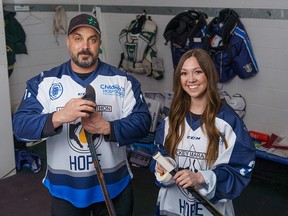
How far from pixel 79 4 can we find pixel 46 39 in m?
0.76

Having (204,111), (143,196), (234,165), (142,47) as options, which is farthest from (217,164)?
(142,47)

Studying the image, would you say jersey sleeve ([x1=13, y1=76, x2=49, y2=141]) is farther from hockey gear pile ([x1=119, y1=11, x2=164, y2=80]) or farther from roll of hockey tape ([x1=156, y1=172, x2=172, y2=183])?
hockey gear pile ([x1=119, y1=11, x2=164, y2=80])

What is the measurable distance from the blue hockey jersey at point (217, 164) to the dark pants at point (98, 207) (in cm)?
19

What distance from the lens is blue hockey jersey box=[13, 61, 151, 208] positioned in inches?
65.0

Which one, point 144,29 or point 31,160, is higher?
point 144,29

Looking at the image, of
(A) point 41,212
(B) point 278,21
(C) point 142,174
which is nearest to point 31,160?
(A) point 41,212

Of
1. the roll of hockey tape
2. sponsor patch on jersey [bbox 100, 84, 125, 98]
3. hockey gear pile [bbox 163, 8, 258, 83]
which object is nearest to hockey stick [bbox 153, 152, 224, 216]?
the roll of hockey tape

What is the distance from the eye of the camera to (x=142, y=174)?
3594 mm

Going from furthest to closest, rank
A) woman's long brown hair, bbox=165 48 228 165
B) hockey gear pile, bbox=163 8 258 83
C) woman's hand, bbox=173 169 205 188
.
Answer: hockey gear pile, bbox=163 8 258 83
woman's long brown hair, bbox=165 48 228 165
woman's hand, bbox=173 169 205 188

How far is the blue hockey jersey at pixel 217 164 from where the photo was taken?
149 cm

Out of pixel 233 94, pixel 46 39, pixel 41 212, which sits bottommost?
pixel 41 212

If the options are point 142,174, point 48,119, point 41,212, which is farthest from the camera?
point 142,174

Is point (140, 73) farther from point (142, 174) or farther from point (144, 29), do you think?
point (142, 174)

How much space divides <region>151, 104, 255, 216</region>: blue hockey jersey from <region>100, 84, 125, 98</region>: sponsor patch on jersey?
0.83ft
